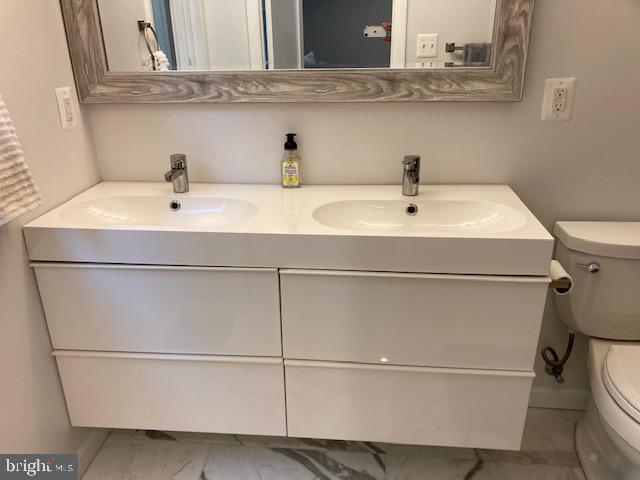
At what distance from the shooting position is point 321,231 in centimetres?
115

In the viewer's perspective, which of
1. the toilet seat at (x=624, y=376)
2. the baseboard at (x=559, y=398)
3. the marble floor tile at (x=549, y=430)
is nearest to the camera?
the toilet seat at (x=624, y=376)

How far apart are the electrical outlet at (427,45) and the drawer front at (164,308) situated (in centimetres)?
74

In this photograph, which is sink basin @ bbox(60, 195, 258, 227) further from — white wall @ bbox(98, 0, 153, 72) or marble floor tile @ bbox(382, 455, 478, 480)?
marble floor tile @ bbox(382, 455, 478, 480)

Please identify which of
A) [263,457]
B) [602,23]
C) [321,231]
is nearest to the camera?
[321,231]

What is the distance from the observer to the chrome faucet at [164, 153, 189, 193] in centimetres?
143

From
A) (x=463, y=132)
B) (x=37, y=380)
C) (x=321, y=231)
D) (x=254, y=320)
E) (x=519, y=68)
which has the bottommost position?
(x=37, y=380)

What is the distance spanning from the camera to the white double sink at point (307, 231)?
1.12 meters

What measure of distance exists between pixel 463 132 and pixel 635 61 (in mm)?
473

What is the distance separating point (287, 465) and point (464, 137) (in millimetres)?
1141

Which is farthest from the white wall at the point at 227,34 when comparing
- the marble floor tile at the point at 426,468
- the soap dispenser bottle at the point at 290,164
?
the marble floor tile at the point at 426,468

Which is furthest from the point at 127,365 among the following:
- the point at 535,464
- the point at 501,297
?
the point at 535,464

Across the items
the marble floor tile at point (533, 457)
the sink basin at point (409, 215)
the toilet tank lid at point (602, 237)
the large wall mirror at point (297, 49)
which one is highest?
the large wall mirror at point (297, 49)

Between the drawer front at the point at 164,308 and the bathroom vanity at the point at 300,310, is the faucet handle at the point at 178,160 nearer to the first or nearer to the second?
the bathroom vanity at the point at 300,310

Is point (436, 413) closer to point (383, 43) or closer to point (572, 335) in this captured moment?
point (572, 335)
